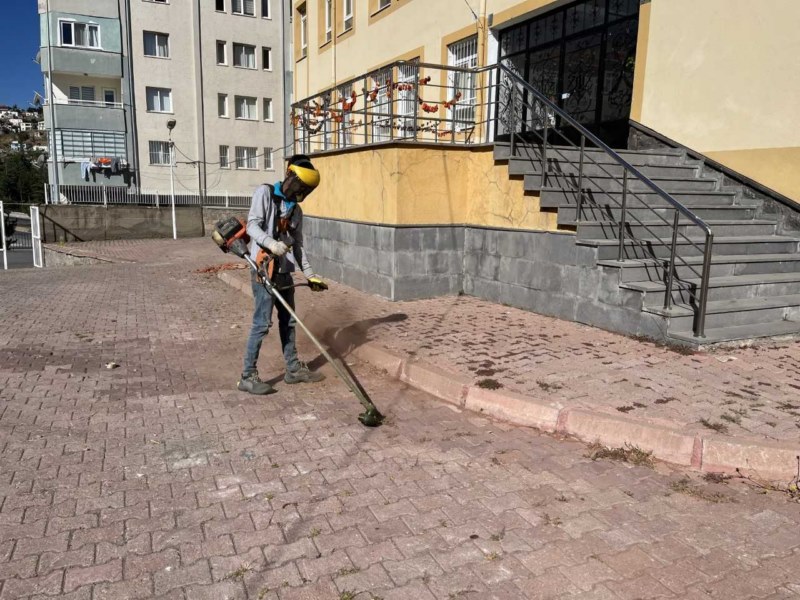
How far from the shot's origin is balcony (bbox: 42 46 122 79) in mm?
31656

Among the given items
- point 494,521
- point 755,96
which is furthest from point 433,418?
point 755,96

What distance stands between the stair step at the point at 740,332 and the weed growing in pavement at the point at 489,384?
7.13ft

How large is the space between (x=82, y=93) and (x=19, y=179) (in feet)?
135

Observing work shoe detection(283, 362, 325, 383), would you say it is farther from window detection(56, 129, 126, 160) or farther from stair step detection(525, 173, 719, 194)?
window detection(56, 129, 126, 160)

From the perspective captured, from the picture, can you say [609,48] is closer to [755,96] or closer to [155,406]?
[755,96]

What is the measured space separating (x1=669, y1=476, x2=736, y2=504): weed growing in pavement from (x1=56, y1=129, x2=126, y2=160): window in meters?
35.0

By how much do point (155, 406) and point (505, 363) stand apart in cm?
310

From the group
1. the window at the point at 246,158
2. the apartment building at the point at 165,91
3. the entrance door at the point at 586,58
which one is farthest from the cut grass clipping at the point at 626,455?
the window at the point at 246,158

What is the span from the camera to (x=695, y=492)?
11.5 feet

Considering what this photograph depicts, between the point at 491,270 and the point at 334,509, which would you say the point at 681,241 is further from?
the point at 334,509

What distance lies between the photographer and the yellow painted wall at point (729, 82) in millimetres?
7328

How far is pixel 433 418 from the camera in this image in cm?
465

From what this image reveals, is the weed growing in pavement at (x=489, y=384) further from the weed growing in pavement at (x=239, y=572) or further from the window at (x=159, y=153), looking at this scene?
the window at (x=159, y=153)

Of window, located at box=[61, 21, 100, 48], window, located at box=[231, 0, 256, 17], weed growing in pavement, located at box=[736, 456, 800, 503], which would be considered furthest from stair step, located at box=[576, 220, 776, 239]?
window, located at box=[231, 0, 256, 17]
